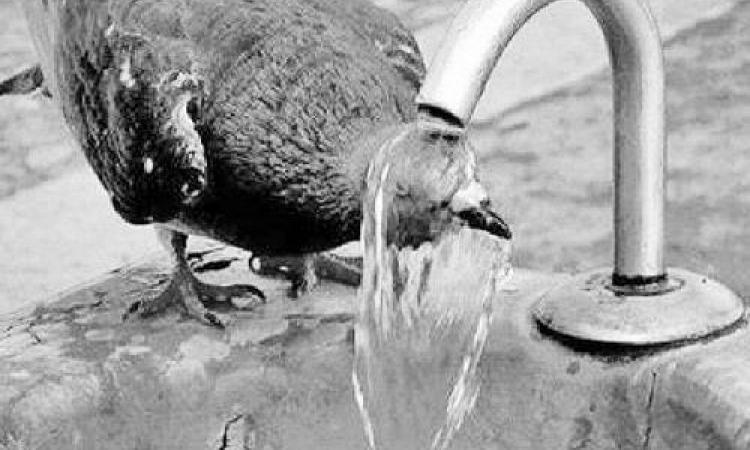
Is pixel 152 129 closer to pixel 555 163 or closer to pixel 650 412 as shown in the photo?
pixel 650 412

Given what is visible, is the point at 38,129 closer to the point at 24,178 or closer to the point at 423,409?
the point at 24,178

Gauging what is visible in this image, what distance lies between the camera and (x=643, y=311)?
1631 mm

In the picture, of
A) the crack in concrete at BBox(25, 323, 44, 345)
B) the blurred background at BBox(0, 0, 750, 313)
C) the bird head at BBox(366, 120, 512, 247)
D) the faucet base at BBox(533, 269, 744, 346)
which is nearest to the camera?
the bird head at BBox(366, 120, 512, 247)

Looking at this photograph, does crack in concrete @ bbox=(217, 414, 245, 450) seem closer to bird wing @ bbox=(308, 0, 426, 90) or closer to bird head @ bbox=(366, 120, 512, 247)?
bird head @ bbox=(366, 120, 512, 247)

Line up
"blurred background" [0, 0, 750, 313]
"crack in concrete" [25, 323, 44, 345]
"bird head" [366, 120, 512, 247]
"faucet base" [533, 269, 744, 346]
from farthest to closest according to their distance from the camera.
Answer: "blurred background" [0, 0, 750, 313] → "crack in concrete" [25, 323, 44, 345] → "faucet base" [533, 269, 744, 346] → "bird head" [366, 120, 512, 247]

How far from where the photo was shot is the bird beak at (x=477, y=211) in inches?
61.2

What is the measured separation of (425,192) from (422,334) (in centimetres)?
18

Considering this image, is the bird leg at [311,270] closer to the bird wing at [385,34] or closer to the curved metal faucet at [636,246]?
the bird wing at [385,34]

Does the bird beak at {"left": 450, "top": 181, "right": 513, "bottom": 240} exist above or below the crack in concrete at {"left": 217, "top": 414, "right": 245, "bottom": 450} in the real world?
above

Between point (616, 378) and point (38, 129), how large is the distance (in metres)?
3.24

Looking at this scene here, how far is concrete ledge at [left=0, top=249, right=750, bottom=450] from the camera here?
5.05ft

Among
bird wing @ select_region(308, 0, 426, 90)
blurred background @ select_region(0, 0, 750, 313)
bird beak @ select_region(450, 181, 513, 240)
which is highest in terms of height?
bird wing @ select_region(308, 0, 426, 90)

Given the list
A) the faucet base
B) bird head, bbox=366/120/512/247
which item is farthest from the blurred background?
bird head, bbox=366/120/512/247

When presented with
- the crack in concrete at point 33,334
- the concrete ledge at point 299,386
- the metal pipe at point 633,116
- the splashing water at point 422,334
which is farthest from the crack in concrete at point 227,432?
the metal pipe at point 633,116
